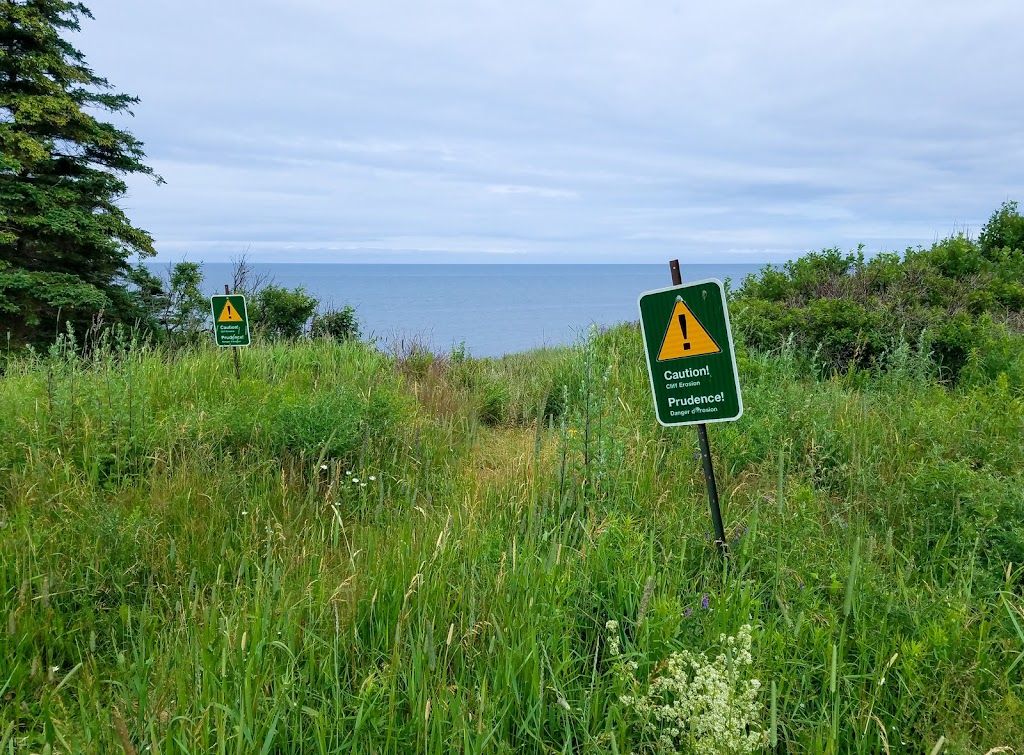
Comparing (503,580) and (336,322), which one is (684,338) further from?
(336,322)

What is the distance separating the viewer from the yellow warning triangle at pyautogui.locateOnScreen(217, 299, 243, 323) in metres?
7.11

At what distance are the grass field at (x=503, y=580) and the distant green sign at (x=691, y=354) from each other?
640 millimetres

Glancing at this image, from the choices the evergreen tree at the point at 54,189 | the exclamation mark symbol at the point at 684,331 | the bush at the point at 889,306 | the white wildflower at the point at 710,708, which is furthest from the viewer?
the evergreen tree at the point at 54,189

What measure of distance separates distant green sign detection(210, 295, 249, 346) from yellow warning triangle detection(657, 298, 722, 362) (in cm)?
551

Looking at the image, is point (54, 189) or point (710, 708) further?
point (54, 189)

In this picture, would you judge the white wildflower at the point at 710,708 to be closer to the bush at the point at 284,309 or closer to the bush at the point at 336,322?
the bush at the point at 336,322

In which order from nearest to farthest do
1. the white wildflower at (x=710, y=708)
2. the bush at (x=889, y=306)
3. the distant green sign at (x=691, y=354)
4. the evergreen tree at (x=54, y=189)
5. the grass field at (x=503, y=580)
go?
the white wildflower at (x=710, y=708) < the grass field at (x=503, y=580) < the distant green sign at (x=691, y=354) < the bush at (x=889, y=306) < the evergreen tree at (x=54, y=189)

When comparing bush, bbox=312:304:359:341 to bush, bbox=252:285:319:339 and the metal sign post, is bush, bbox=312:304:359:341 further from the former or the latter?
the metal sign post

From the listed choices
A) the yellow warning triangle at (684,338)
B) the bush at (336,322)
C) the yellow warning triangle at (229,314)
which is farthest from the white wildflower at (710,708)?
the bush at (336,322)

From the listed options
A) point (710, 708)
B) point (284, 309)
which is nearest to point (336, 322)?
point (284, 309)

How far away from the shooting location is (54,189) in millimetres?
14109

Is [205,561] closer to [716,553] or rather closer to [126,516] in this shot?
[126,516]

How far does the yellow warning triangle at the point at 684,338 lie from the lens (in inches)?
112

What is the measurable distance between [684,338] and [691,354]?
0.27ft
